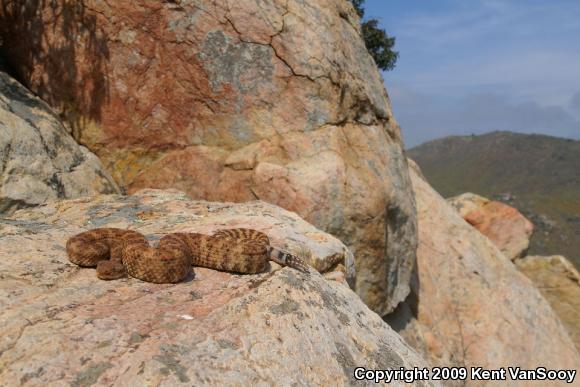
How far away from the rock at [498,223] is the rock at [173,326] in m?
13.9

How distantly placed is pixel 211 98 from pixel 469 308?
26.8 feet

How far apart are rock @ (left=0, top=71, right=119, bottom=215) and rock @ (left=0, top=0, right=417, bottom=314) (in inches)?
25.2

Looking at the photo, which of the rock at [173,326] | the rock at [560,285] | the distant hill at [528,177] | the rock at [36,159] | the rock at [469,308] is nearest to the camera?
the rock at [173,326]

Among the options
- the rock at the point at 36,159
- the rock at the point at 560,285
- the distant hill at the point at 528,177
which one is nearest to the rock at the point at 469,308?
the rock at the point at 560,285

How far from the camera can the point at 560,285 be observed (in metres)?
18.7

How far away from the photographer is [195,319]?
4520 millimetres

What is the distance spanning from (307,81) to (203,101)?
1.99 meters

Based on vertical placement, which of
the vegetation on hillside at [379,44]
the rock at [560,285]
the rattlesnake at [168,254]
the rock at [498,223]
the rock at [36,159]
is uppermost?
the vegetation on hillside at [379,44]

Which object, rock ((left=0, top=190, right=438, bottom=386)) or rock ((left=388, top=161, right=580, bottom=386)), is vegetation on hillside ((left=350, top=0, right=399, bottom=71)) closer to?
rock ((left=388, top=161, right=580, bottom=386))

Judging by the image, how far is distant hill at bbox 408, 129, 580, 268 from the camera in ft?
308

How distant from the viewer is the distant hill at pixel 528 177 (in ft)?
308

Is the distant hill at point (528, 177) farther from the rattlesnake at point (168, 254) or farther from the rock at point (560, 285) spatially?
the rattlesnake at point (168, 254)

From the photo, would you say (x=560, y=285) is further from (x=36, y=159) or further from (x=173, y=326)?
(x=173, y=326)

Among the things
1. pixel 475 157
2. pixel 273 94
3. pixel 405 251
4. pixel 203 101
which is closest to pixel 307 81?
pixel 273 94
